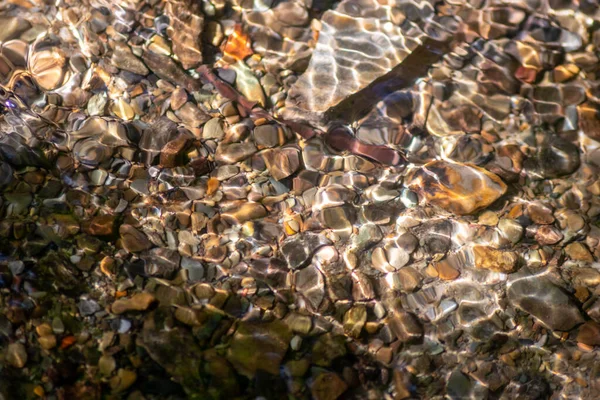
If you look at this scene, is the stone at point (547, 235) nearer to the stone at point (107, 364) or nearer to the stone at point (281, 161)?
the stone at point (281, 161)

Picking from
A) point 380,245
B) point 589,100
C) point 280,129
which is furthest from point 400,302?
point 589,100

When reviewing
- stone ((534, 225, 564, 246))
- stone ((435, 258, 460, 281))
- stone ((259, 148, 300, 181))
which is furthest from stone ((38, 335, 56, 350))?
stone ((534, 225, 564, 246))

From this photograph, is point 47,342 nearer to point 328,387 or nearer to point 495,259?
point 328,387

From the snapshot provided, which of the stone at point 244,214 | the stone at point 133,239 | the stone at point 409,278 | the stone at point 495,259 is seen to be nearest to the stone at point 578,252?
the stone at point 495,259

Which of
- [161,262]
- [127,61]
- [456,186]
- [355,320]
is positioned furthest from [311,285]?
[127,61]

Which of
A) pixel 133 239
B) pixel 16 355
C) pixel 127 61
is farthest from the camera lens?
pixel 127 61

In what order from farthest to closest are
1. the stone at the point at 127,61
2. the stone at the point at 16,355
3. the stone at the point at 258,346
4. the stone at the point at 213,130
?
the stone at the point at 127,61
the stone at the point at 213,130
the stone at the point at 258,346
the stone at the point at 16,355

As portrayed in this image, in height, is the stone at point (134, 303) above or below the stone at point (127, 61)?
below
